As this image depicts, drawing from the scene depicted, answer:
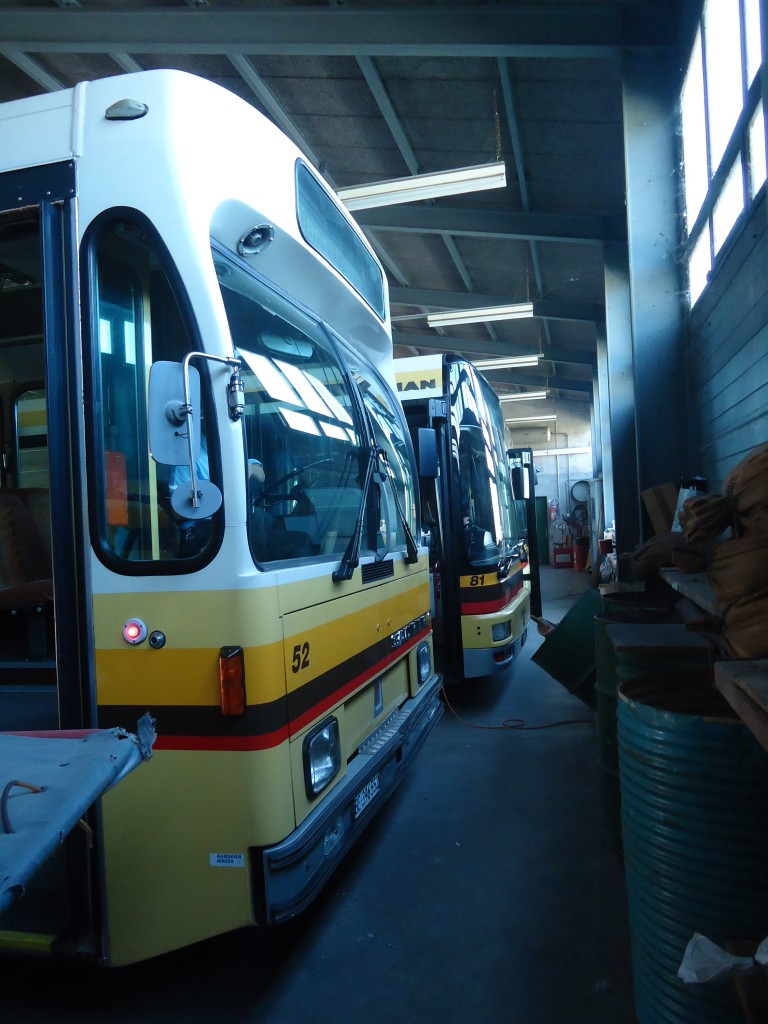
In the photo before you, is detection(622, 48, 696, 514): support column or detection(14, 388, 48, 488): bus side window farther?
detection(622, 48, 696, 514): support column

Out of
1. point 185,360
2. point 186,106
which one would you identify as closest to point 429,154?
point 186,106

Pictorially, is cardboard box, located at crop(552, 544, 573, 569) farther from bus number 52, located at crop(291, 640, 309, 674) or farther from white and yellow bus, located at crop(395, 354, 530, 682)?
bus number 52, located at crop(291, 640, 309, 674)

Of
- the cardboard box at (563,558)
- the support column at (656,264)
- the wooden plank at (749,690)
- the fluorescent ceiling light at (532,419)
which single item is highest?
the fluorescent ceiling light at (532,419)

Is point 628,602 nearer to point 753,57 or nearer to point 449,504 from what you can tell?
Answer: point 449,504

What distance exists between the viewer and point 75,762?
1540mm

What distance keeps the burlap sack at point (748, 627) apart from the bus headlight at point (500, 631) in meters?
4.21

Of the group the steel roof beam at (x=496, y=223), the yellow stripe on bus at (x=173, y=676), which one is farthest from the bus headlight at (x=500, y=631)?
the steel roof beam at (x=496, y=223)

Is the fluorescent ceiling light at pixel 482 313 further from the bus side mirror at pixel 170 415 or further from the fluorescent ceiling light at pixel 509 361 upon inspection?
the bus side mirror at pixel 170 415

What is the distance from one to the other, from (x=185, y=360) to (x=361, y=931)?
7.71 feet

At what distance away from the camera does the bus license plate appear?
110 inches

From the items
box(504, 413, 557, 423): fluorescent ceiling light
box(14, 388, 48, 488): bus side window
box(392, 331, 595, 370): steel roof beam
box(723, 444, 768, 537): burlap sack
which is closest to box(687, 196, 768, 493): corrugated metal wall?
box(723, 444, 768, 537): burlap sack

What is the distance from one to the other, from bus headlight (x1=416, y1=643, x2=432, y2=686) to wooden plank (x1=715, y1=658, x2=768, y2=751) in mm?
2678

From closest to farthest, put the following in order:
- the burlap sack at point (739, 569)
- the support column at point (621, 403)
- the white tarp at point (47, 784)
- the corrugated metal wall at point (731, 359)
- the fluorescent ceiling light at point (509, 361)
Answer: the white tarp at point (47, 784)
the burlap sack at point (739, 569)
the corrugated metal wall at point (731, 359)
the support column at point (621, 403)
the fluorescent ceiling light at point (509, 361)

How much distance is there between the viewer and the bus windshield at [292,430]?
2404 millimetres
